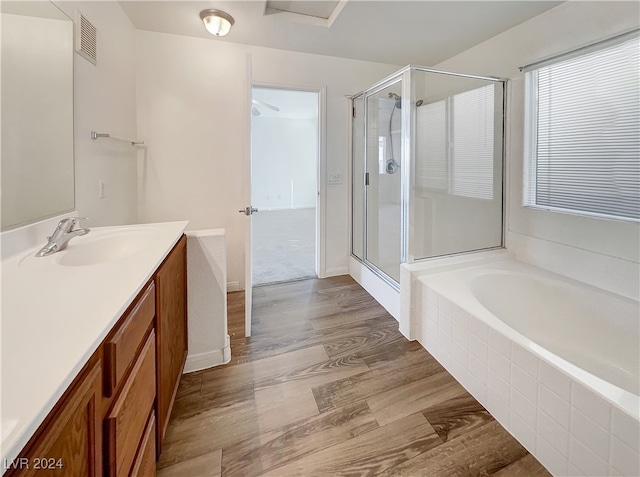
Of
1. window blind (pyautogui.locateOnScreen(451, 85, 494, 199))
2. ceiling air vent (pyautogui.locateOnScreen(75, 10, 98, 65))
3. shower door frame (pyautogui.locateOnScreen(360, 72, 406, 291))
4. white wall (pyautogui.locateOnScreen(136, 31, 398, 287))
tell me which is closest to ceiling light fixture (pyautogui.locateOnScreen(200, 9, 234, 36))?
white wall (pyautogui.locateOnScreen(136, 31, 398, 287))

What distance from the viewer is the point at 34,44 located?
4.25ft

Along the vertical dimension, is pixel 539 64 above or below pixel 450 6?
below

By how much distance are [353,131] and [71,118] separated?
7.83ft

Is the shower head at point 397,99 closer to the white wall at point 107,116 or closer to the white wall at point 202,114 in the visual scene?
the white wall at point 202,114

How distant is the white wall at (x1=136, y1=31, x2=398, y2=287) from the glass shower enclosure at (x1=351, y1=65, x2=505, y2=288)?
85cm

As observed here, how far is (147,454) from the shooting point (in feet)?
3.26

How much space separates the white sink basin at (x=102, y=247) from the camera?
1.18m

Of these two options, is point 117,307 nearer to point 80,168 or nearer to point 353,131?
point 80,168

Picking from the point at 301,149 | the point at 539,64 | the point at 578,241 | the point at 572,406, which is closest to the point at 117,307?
the point at 572,406

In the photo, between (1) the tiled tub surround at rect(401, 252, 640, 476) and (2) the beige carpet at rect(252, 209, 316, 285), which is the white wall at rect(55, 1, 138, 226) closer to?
(2) the beige carpet at rect(252, 209, 316, 285)

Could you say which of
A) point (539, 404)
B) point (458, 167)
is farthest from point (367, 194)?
point (539, 404)

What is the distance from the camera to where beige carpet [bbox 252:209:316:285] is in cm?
344

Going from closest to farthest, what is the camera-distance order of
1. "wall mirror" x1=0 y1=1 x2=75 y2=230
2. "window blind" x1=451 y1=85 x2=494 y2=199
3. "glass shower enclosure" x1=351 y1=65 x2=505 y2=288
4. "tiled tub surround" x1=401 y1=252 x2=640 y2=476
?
1. "tiled tub surround" x1=401 y1=252 x2=640 y2=476
2. "wall mirror" x1=0 y1=1 x2=75 y2=230
3. "glass shower enclosure" x1=351 y1=65 x2=505 y2=288
4. "window blind" x1=451 y1=85 x2=494 y2=199

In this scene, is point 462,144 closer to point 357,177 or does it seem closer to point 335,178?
point 357,177
